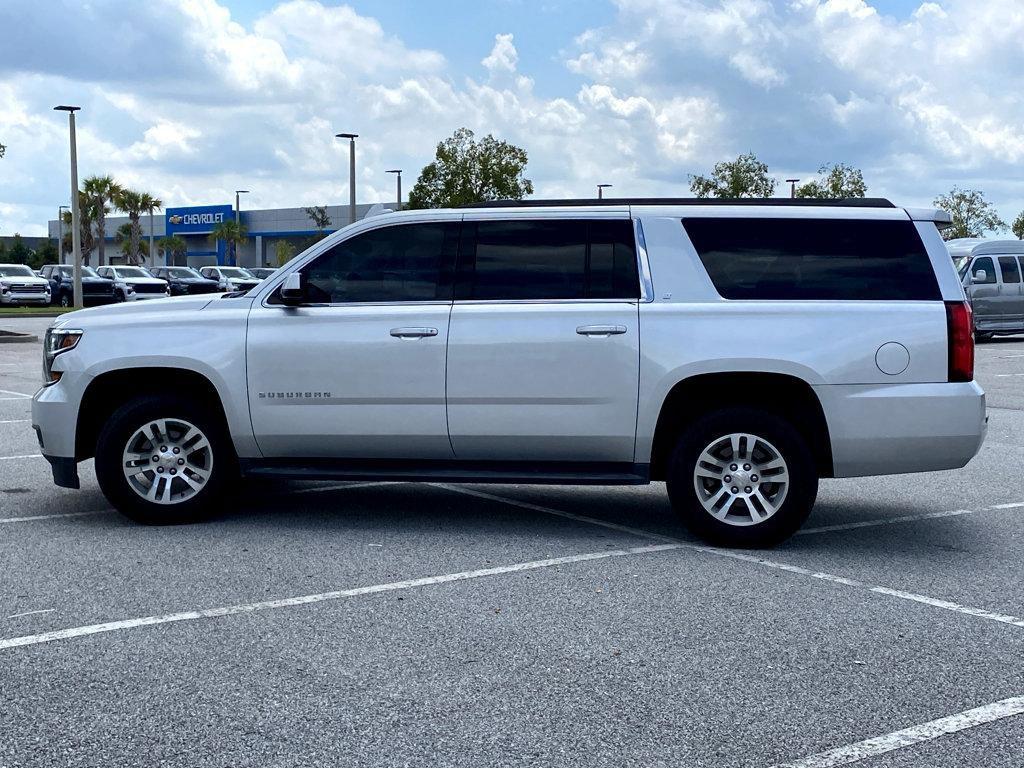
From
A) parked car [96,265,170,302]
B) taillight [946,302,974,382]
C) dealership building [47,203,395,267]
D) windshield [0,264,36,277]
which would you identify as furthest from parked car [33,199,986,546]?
dealership building [47,203,395,267]

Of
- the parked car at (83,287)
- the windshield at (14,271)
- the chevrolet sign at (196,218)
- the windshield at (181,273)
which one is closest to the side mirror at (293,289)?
the parked car at (83,287)

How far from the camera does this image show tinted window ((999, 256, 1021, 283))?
1088 inches

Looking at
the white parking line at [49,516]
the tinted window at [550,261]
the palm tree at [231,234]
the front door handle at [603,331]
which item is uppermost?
the palm tree at [231,234]

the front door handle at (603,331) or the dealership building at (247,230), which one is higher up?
the dealership building at (247,230)

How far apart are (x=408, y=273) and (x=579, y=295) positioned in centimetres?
103

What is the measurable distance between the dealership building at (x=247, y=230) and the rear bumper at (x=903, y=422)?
74.2m

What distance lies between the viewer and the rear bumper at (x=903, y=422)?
22.9 feet

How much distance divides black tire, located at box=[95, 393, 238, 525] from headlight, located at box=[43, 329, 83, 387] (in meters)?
0.50

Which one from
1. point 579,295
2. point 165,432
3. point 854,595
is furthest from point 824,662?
point 165,432

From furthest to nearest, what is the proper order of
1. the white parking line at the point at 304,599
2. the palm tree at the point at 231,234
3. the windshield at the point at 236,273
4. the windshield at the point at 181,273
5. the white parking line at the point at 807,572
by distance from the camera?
the palm tree at the point at 231,234
the windshield at the point at 236,273
the windshield at the point at 181,273
the white parking line at the point at 807,572
the white parking line at the point at 304,599

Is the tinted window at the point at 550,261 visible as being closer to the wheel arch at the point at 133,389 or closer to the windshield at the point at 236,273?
the wheel arch at the point at 133,389

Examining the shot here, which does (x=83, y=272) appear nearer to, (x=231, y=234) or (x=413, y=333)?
(x=231, y=234)

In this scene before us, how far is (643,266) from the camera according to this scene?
729cm

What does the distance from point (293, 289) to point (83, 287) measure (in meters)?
42.2
